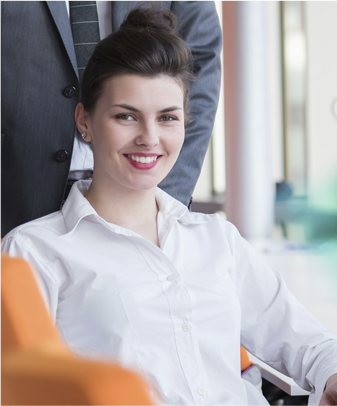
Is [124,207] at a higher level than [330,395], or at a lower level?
higher

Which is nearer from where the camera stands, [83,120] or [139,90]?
[139,90]

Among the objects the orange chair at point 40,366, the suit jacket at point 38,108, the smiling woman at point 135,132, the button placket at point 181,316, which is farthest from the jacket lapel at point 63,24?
the orange chair at point 40,366

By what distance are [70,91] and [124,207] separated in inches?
17.5

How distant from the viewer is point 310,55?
9133 millimetres

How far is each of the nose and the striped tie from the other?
1.54 ft

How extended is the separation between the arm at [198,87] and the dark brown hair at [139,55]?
301mm

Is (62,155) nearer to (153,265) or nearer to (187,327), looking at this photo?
(153,265)

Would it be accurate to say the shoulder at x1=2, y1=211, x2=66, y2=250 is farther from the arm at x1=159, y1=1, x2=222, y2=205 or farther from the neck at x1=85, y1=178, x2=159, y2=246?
the arm at x1=159, y1=1, x2=222, y2=205

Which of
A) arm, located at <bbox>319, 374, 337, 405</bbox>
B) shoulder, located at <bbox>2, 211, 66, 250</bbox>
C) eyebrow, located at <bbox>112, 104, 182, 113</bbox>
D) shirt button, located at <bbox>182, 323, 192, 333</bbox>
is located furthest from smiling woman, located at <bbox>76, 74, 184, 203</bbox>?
arm, located at <bbox>319, 374, 337, 405</bbox>

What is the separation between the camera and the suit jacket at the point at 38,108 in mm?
1604

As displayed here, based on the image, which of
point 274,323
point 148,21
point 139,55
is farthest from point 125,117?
point 274,323

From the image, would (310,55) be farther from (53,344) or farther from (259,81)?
(53,344)

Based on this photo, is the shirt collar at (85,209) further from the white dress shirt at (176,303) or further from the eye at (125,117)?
the eye at (125,117)

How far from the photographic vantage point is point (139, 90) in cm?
129
